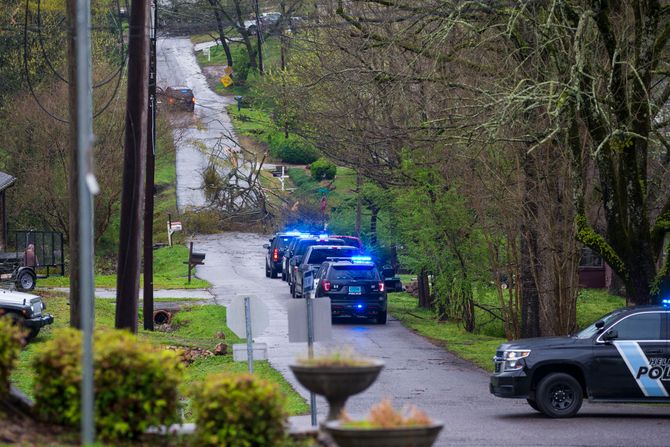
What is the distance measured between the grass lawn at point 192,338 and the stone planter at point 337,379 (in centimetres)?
734

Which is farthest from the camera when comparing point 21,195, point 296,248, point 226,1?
point 226,1

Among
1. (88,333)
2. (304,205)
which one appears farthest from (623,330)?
(304,205)

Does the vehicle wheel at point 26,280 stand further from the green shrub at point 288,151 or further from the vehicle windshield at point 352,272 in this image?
the green shrub at point 288,151

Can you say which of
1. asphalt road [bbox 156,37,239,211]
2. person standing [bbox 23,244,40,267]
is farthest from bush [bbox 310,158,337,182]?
person standing [bbox 23,244,40,267]

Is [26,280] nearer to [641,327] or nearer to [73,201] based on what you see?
[73,201]

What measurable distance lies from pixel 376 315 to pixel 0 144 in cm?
2350

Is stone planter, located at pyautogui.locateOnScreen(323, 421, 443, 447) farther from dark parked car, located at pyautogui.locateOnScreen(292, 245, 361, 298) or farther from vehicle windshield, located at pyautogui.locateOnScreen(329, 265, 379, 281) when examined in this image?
dark parked car, located at pyautogui.locateOnScreen(292, 245, 361, 298)

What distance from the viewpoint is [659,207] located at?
27.3m

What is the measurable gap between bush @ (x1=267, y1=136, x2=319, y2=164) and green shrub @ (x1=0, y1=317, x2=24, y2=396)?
5871 centimetres

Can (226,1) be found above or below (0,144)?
above

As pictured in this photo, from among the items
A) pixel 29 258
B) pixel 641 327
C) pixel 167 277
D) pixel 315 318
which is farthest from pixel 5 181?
pixel 641 327

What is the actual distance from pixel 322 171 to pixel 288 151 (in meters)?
6.31

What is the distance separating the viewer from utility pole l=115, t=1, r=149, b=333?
16641 mm

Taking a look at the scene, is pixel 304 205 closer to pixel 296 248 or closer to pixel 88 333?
pixel 296 248
